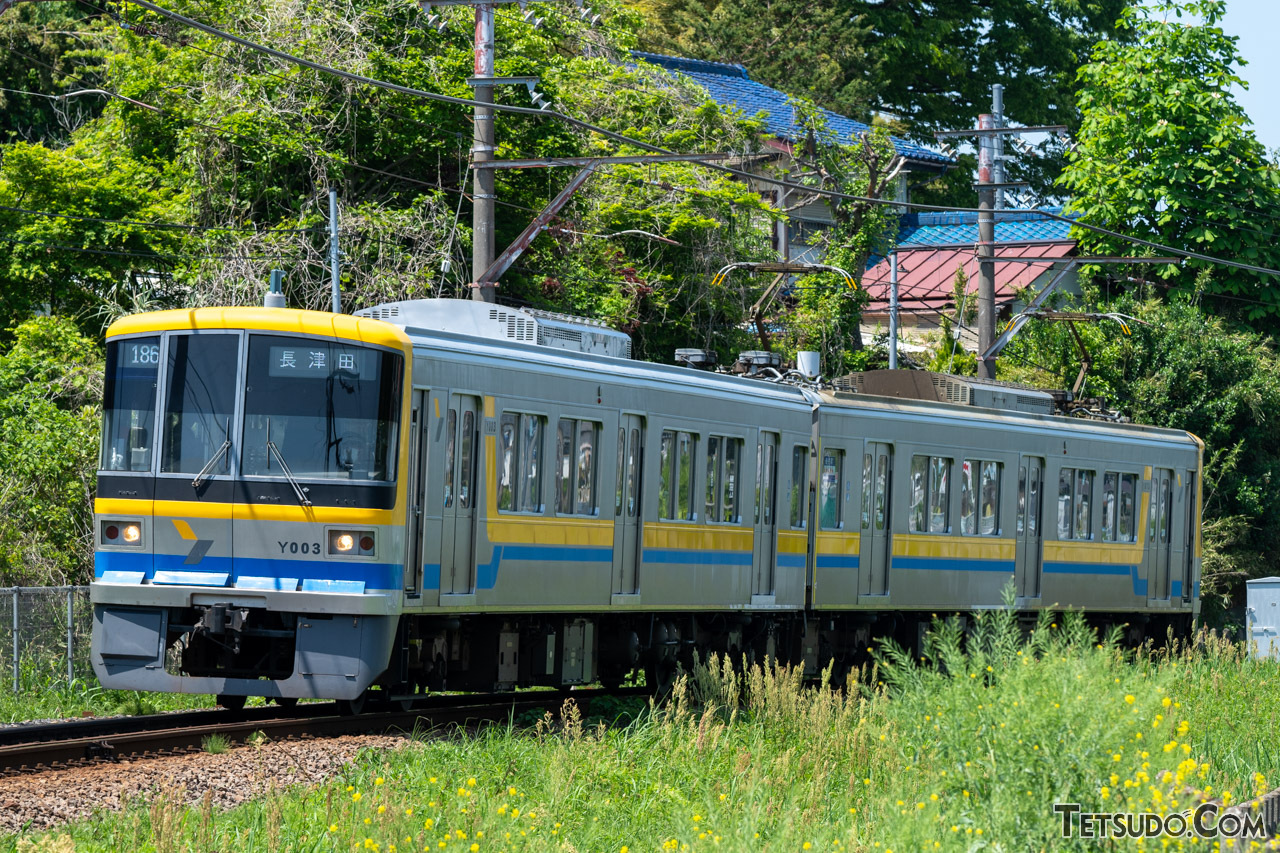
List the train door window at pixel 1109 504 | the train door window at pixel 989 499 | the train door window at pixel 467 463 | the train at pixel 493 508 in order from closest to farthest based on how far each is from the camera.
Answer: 1. the train at pixel 493 508
2. the train door window at pixel 467 463
3. the train door window at pixel 989 499
4. the train door window at pixel 1109 504

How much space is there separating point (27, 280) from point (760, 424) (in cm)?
1180

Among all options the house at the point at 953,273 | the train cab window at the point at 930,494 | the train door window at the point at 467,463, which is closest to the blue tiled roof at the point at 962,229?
the house at the point at 953,273

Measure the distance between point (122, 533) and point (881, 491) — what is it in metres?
8.83

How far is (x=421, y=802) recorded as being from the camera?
9297mm

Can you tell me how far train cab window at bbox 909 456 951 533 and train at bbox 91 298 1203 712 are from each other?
42 mm

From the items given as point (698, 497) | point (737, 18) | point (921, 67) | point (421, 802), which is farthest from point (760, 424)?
point (921, 67)

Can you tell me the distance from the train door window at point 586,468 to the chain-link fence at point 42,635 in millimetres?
4894

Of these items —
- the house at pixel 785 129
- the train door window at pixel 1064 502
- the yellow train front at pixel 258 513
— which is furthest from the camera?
the house at pixel 785 129

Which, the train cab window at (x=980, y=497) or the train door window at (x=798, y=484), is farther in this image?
the train cab window at (x=980, y=497)

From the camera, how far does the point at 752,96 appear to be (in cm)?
4288

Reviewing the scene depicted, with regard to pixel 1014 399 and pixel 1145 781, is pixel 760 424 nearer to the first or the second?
pixel 1014 399

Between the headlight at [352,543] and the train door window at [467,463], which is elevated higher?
the train door window at [467,463]

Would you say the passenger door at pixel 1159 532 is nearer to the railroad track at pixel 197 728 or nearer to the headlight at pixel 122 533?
the railroad track at pixel 197 728

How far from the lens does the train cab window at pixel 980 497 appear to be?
1936cm
